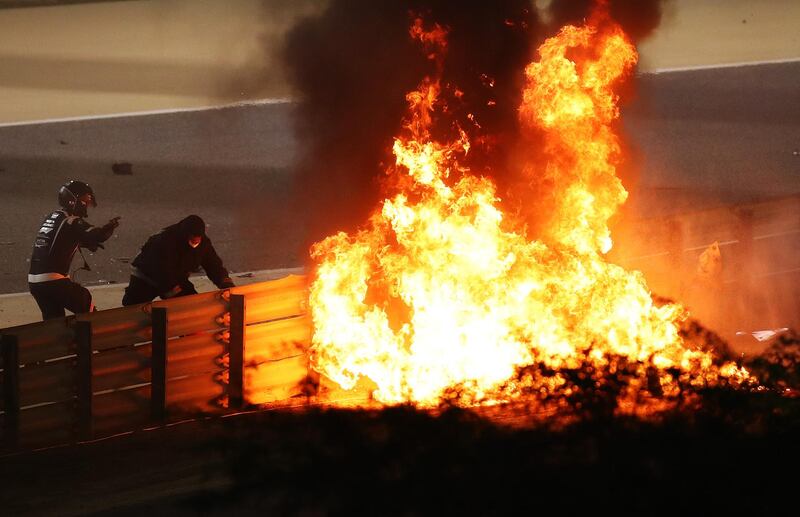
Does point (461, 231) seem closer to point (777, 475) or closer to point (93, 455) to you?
point (93, 455)

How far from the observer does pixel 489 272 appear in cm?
790

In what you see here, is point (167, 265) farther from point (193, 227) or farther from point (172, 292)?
point (193, 227)

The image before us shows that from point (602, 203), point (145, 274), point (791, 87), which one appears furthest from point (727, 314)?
point (791, 87)

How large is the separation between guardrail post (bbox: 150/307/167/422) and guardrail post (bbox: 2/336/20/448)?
0.96 m

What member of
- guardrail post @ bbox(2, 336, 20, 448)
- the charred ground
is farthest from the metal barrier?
the charred ground

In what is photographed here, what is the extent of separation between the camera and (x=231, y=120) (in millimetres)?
14633

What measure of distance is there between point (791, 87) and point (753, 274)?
591cm

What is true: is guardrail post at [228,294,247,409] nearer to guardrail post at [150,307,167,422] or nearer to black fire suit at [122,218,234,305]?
guardrail post at [150,307,167,422]

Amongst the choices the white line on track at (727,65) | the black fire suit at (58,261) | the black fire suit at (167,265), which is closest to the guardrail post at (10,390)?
the black fire suit at (167,265)

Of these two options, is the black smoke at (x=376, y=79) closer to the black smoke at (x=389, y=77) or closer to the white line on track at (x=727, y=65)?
the black smoke at (x=389, y=77)

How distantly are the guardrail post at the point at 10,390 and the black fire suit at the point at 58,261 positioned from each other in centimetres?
222

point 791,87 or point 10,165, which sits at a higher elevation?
point 791,87

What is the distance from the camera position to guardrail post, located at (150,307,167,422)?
7.54 meters

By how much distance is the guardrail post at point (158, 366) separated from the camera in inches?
297
